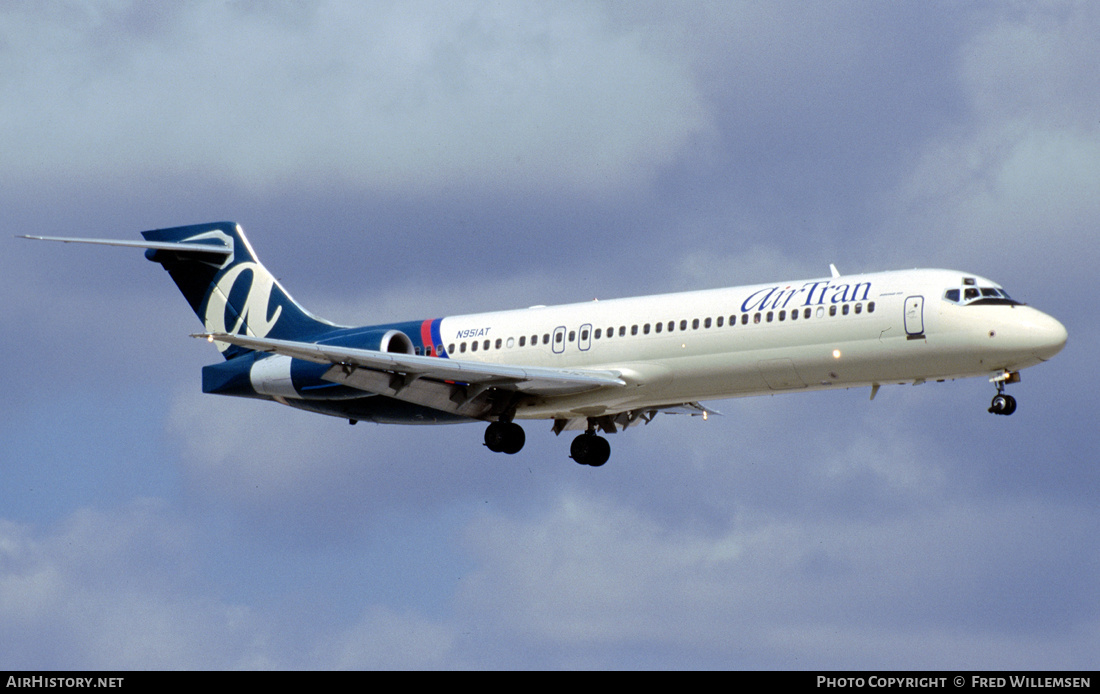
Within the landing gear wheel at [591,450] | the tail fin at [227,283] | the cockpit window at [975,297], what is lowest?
the cockpit window at [975,297]

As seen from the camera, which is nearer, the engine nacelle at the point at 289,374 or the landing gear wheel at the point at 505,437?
the landing gear wheel at the point at 505,437

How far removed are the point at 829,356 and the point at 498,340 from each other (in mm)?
8748

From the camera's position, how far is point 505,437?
4084cm

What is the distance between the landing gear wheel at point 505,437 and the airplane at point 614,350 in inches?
1.3

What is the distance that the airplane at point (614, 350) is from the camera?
36156 millimetres

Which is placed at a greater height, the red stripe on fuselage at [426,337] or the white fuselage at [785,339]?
the red stripe on fuselage at [426,337]

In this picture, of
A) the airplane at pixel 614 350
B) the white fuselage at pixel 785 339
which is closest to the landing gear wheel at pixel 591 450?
the airplane at pixel 614 350

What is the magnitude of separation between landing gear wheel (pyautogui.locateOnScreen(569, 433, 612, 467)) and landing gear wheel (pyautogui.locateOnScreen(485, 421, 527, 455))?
133 inches

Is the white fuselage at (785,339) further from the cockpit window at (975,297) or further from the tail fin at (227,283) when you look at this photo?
the tail fin at (227,283)

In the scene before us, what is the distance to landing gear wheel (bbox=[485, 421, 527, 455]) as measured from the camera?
40844mm

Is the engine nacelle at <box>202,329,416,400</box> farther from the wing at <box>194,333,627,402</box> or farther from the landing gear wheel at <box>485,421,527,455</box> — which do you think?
the landing gear wheel at <box>485,421,527,455</box>
